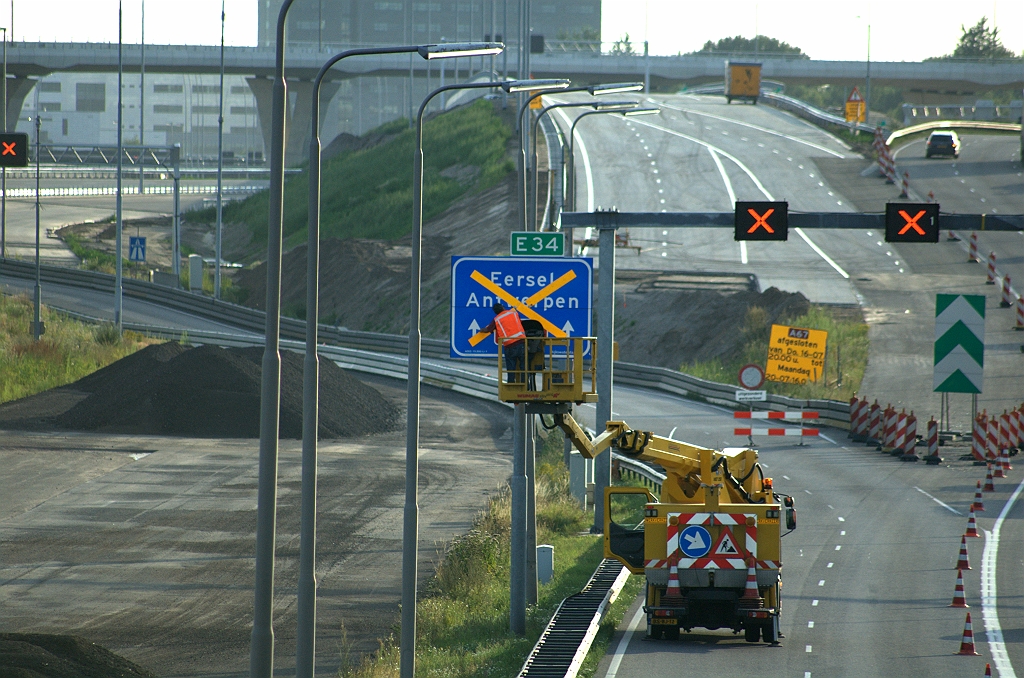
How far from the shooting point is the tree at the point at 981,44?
17212cm

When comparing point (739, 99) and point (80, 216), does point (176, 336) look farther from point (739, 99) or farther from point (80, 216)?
point (739, 99)

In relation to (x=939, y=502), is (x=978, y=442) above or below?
above

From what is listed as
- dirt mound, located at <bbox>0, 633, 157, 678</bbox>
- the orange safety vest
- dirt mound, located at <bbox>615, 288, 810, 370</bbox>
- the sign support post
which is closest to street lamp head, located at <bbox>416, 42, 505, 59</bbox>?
the orange safety vest

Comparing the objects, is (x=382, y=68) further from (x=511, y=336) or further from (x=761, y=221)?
(x=511, y=336)

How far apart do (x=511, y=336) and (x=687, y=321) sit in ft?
132

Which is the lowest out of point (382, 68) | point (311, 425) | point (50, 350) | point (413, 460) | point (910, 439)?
point (910, 439)

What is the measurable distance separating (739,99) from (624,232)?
47.3 metres

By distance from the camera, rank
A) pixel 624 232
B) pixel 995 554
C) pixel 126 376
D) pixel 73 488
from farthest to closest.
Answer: pixel 624 232
pixel 126 376
pixel 73 488
pixel 995 554

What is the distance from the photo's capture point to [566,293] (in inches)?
736

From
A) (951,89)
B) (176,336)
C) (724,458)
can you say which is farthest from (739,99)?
(724,458)

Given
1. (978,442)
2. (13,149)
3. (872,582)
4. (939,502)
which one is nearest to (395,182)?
(13,149)

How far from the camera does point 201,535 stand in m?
26.0

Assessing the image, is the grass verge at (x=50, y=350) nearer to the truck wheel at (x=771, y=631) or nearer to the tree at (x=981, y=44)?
the truck wheel at (x=771, y=631)

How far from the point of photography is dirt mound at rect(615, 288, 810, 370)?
51969 millimetres
